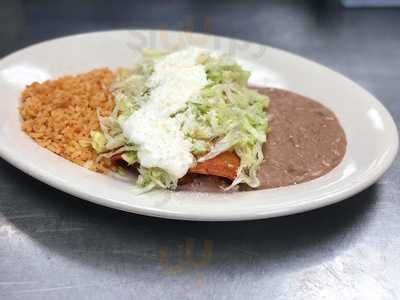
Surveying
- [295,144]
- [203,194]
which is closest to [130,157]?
[203,194]

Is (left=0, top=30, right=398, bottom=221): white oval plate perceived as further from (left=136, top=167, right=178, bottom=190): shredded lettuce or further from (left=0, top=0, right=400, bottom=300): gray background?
(left=0, top=0, right=400, bottom=300): gray background

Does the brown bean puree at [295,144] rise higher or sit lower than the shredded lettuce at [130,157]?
lower

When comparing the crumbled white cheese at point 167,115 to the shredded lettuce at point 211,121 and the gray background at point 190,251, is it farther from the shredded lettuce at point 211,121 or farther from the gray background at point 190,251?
the gray background at point 190,251

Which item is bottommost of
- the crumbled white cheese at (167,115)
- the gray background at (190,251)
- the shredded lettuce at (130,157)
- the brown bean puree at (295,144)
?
the gray background at (190,251)

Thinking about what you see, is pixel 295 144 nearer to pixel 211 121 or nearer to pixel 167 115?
pixel 211 121

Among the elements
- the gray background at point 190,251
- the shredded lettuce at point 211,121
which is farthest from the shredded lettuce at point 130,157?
the gray background at point 190,251

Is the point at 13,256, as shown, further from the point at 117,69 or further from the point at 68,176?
the point at 117,69

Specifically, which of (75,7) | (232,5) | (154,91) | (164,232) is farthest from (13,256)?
(232,5)
